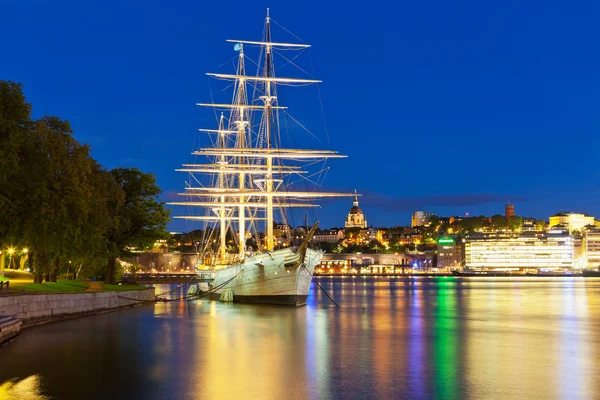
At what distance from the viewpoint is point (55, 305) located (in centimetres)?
4097

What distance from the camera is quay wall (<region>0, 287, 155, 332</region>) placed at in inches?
1358

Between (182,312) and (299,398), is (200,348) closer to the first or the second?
(299,398)

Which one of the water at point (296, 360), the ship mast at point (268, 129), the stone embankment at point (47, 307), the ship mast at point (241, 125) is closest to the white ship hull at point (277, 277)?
the ship mast at point (268, 129)

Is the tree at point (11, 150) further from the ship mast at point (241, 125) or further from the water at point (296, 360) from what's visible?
the ship mast at point (241, 125)

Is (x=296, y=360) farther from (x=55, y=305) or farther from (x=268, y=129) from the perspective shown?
(x=268, y=129)

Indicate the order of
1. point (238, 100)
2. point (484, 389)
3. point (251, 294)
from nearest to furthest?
point (484, 389), point (251, 294), point (238, 100)

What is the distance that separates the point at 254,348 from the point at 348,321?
711 inches

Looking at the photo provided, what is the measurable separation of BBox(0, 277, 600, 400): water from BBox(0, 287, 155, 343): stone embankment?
1032mm

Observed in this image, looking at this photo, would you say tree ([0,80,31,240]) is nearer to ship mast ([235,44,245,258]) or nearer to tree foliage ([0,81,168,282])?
tree foliage ([0,81,168,282])

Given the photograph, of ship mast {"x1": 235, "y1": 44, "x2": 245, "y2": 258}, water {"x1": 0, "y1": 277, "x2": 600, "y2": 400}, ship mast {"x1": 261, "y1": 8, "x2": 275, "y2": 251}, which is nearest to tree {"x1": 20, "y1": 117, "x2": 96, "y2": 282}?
water {"x1": 0, "y1": 277, "x2": 600, "y2": 400}

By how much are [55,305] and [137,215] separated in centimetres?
2655

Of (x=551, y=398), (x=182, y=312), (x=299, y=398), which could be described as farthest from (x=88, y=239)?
(x=551, y=398)

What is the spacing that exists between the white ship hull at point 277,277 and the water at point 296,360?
1407 cm

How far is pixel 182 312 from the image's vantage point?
184 feet
